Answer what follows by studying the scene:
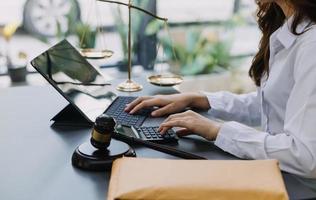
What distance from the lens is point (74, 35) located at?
8.76 ft

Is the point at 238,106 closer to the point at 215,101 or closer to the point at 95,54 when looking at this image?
the point at 215,101

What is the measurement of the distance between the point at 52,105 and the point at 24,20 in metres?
1.29

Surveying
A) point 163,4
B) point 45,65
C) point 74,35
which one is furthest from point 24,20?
point 45,65

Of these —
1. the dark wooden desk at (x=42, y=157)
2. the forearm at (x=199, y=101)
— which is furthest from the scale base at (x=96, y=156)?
the forearm at (x=199, y=101)

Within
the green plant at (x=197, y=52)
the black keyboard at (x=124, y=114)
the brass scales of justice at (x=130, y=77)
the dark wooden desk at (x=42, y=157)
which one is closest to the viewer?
the dark wooden desk at (x=42, y=157)

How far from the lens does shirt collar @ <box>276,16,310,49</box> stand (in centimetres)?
122

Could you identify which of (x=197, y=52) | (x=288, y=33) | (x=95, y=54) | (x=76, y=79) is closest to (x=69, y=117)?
(x=76, y=79)

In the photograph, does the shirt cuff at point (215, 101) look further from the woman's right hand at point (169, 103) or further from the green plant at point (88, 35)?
the green plant at point (88, 35)

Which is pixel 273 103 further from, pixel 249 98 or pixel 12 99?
pixel 12 99

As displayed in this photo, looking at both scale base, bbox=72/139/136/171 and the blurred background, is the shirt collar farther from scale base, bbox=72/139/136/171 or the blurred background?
the blurred background

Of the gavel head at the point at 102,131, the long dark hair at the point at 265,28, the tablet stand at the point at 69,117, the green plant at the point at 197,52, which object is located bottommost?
the green plant at the point at 197,52

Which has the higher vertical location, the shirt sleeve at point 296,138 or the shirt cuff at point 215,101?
the shirt sleeve at point 296,138

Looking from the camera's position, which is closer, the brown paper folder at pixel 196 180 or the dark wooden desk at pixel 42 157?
the brown paper folder at pixel 196 180

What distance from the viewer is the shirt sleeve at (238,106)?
151cm
